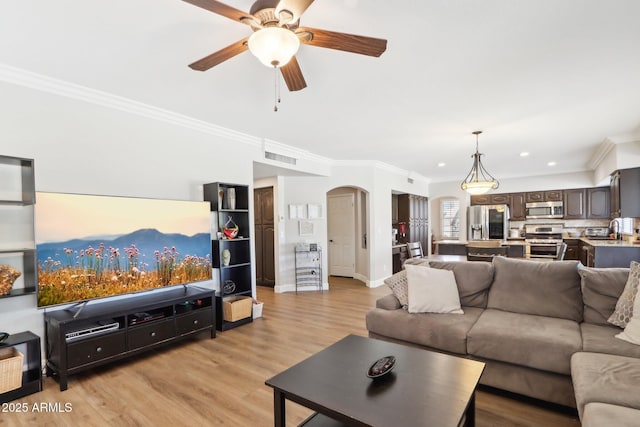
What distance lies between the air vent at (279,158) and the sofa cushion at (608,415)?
4.32 m

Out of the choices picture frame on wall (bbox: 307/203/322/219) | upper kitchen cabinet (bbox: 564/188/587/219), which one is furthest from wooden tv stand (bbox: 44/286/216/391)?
upper kitchen cabinet (bbox: 564/188/587/219)

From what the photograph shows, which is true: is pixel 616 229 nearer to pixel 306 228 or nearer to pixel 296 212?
pixel 306 228

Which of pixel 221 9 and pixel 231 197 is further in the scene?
pixel 231 197

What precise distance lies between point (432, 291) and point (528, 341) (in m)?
0.85

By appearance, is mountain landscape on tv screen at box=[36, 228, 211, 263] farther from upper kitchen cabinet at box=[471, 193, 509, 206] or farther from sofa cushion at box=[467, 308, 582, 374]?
upper kitchen cabinet at box=[471, 193, 509, 206]

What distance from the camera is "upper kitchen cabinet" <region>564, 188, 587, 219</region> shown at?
777cm


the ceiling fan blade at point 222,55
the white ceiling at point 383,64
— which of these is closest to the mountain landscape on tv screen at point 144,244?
the white ceiling at point 383,64

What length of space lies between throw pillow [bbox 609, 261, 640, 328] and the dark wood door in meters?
5.02

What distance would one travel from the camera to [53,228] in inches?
104

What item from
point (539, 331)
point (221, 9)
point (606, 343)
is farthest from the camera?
point (539, 331)

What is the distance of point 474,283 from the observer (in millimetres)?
3049

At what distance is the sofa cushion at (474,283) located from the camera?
9.93 feet

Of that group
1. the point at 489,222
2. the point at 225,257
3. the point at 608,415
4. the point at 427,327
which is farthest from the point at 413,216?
the point at 608,415

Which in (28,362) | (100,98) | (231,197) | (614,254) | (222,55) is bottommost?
(28,362)
